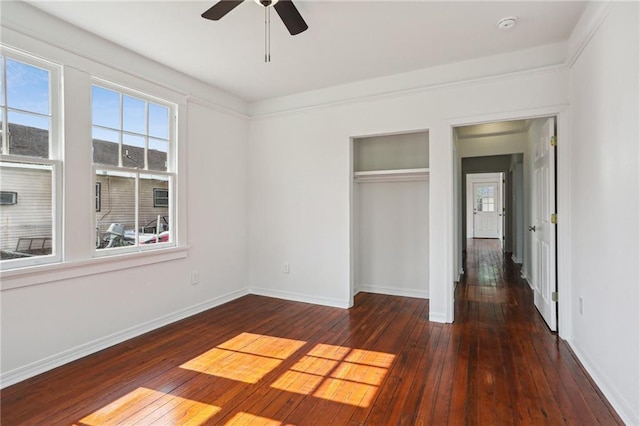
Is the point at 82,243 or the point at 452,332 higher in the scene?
the point at 82,243

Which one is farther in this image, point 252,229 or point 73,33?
point 252,229

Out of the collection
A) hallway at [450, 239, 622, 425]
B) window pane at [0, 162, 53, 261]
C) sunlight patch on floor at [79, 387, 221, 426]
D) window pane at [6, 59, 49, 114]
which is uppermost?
window pane at [6, 59, 49, 114]

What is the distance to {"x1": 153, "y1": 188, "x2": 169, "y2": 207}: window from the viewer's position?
135 inches

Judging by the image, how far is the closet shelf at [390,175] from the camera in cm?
398

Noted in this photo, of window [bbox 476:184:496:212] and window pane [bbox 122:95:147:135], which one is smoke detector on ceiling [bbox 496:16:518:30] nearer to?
window pane [bbox 122:95:147:135]

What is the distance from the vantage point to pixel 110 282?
293 centimetres

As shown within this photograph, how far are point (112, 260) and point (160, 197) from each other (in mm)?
825

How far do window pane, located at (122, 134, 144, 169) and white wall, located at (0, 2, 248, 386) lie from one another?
35 cm

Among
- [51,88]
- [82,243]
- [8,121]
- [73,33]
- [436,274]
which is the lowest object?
[436,274]

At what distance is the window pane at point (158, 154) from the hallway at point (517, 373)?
11.0ft

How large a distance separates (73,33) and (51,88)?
1.64 ft

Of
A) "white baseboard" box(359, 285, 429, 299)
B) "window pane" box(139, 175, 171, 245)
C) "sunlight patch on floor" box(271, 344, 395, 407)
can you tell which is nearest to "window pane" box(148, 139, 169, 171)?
"window pane" box(139, 175, 171, 245)

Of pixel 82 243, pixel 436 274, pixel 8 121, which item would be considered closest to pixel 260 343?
pixel 82 243

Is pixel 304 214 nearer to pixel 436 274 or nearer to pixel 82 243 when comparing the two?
pixel 436 274
